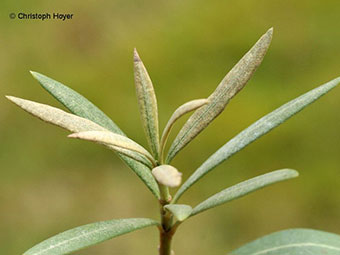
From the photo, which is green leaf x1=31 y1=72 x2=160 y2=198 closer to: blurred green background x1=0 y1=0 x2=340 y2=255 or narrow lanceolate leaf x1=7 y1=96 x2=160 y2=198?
narrow lanceolate leaf x1=7 y1=96 x2=160 y2=198

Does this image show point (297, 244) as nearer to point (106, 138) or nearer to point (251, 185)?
point (251, 185)

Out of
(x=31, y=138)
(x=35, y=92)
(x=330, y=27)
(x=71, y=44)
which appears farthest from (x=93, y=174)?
(x=330, y=27)

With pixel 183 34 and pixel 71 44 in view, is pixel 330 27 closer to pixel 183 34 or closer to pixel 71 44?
pixel 183 34

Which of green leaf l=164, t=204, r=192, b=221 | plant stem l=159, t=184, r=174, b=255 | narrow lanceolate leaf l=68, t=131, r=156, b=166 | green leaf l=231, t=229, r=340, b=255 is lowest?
green leaf l=231, t=229, r=340, b=255

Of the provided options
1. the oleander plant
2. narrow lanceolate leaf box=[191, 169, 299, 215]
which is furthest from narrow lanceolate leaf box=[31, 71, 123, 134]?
narrow lanceolate leaf box=[191, 169, 299, 215]

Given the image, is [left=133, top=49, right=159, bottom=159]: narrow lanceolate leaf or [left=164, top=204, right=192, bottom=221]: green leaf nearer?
[left=164, top=204, right=192, bottom=221]: green leaf

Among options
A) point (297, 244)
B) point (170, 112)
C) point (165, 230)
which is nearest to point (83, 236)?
point (165, 230)

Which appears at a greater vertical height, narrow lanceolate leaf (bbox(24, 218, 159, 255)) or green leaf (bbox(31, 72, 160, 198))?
green leaf (bbox(31, 72, 160, 198))
